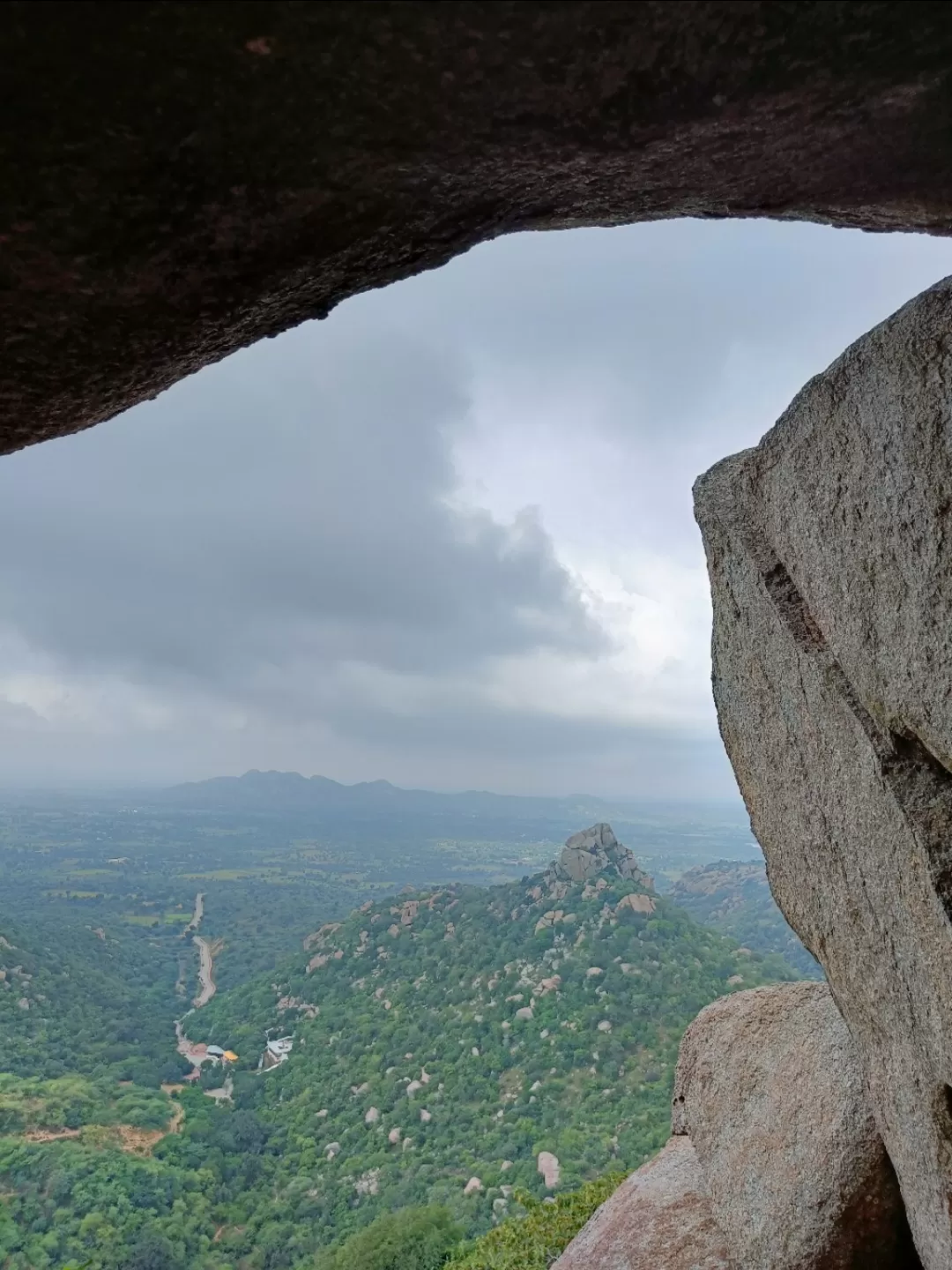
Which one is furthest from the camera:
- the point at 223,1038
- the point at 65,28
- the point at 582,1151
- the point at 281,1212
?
the point at 223,1038

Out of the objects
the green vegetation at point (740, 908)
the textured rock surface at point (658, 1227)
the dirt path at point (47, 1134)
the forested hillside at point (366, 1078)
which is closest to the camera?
the textured rock surface at point (658, 1227)

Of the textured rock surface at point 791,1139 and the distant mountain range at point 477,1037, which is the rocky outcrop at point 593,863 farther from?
the textured rock surface at point 791,1139

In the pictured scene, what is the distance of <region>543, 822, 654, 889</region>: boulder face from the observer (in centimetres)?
6072

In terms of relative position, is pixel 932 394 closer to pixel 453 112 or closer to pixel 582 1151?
pixel 453 112

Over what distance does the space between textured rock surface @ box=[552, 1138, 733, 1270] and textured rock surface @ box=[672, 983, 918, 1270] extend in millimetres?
379

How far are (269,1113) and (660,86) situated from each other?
193ft

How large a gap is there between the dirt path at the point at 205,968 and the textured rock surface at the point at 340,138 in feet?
268

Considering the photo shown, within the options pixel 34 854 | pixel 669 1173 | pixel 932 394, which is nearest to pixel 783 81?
pixel 932 394

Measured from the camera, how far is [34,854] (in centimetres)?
17188

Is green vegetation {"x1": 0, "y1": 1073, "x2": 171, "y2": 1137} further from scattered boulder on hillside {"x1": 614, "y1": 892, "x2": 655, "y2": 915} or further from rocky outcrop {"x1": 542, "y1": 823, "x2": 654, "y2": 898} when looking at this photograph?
scattered boulder on hillside {"x1": 614, "y1": 892, "x2": 655, "y2": 915}

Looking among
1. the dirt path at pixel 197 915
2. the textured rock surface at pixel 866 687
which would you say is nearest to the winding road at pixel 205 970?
the dirt path at pixel 197 915

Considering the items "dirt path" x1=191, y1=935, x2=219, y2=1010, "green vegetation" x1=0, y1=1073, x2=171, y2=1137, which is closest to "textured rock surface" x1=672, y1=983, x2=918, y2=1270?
"green vegetation" x1=0, y1=1073, x2=171, y2=1137

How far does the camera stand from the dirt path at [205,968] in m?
74.4

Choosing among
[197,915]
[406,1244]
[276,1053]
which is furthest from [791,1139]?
[197,915]
